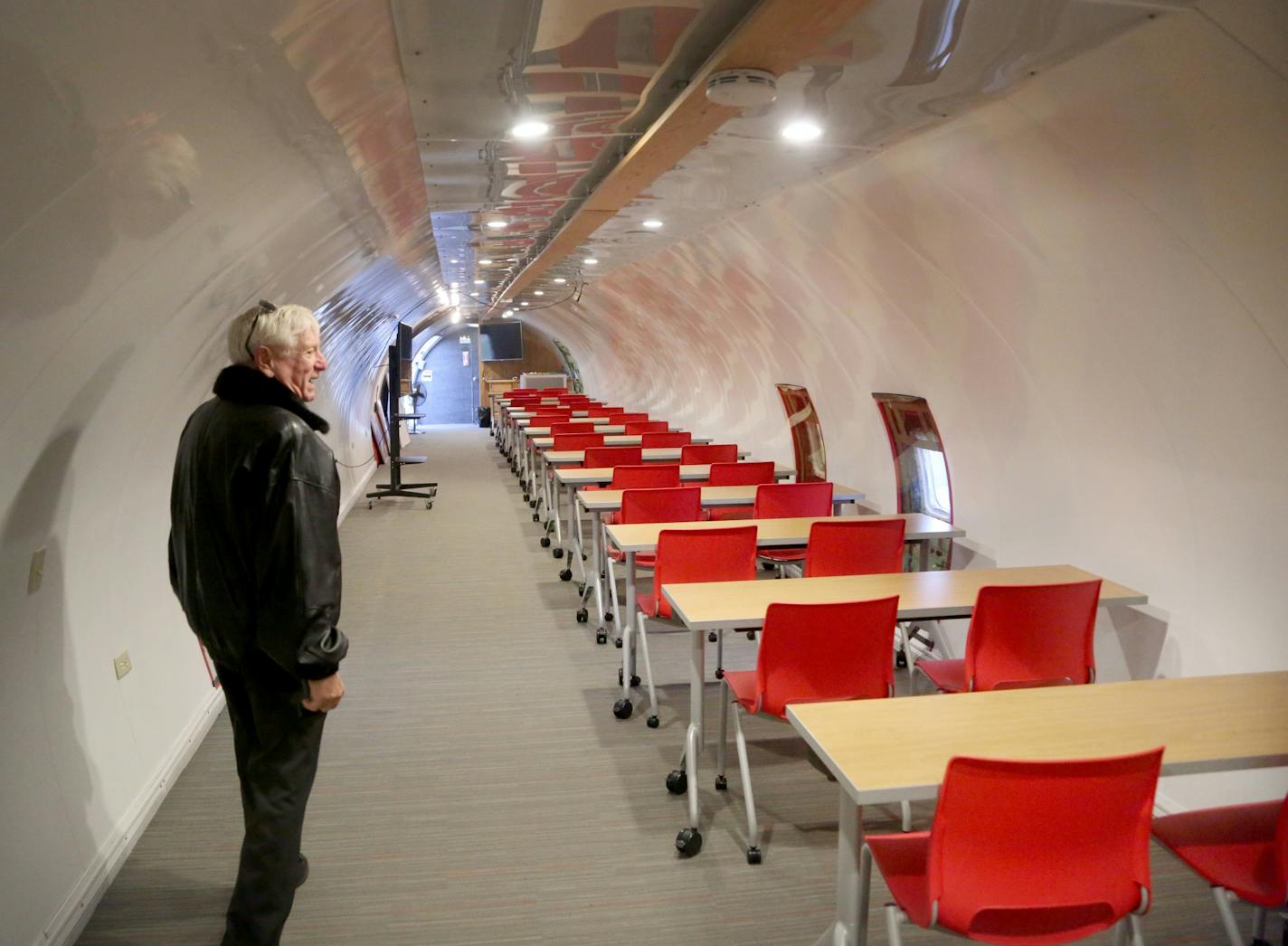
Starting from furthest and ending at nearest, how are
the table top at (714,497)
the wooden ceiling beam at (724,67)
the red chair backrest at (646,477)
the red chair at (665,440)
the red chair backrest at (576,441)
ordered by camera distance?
the red chair at (665,440) → the red chair backrest at (576,441) → the red chair backrest at (646,477) → the table top at (714,497) → the wooden ceiling beam at (724,67)

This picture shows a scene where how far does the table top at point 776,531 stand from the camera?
5.52 m

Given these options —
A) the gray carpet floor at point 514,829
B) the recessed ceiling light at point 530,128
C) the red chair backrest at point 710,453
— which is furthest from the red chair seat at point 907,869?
the red chair backrest at point 710,453

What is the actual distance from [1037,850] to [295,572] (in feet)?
7.10

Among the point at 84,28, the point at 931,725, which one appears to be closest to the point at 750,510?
the point at 931,725

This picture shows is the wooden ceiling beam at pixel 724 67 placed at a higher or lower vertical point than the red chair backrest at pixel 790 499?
higher

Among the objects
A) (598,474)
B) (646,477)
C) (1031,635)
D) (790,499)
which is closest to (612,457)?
(598,474)

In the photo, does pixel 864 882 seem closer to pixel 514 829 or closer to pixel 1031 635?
pixel 1031 635

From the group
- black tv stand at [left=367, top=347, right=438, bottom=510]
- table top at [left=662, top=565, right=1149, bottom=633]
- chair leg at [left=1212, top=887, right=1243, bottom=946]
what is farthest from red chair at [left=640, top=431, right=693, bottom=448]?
chair leg at [left=1212, top=887, right=1243, bottom=946]

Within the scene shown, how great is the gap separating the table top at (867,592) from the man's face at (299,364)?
1.79 metres

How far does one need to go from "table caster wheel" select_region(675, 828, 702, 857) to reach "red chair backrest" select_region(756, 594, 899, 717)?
60 cm

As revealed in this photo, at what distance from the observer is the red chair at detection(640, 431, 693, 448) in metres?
11.3

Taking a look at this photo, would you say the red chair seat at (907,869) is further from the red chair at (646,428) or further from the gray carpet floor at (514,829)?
the red chair at (646,428)

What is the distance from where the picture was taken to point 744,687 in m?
4.11

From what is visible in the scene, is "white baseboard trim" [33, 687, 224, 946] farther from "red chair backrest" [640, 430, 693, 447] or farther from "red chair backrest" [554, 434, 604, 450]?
"red chair backrest" [640, 430, 693, 447]
